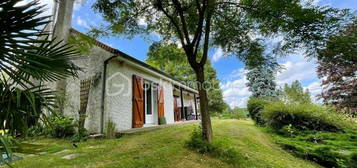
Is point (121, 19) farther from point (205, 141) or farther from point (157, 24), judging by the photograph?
point (205, 141)

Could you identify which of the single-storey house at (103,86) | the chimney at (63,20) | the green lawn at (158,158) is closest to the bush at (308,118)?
the green lawn at (158,158)

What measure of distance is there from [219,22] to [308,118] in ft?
13.4

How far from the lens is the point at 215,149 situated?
11.7 ft

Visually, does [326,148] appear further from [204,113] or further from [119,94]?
[119,94]

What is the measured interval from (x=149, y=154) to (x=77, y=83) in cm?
511

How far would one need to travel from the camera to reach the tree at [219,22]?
3.15m

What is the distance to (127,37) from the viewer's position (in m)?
5.74

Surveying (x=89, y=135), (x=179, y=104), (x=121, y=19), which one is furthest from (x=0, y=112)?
(x=179, y=104)

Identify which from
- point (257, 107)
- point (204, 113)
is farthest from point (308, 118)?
point (204, 113)

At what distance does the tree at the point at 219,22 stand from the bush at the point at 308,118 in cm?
253

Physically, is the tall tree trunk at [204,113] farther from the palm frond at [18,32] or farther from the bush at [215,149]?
the palm frond at [18,32]

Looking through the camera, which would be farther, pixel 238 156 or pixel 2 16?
pixel 238 156

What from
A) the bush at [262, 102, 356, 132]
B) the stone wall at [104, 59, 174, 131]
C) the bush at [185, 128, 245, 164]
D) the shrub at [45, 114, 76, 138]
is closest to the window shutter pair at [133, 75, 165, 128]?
the stone wall at [104, 59, 174, 131]

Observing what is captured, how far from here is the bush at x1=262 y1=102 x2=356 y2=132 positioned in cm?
523
